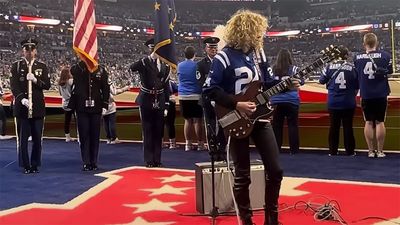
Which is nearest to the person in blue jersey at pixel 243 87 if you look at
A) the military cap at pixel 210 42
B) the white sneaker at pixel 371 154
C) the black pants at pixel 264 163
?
the black pants at pixel 264 163

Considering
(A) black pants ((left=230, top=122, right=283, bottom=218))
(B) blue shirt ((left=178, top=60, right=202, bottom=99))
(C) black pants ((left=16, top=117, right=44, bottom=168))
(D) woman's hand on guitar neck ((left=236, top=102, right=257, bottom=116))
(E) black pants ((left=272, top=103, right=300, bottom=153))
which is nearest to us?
(D) woman's hand on guitar neck ((left=236, top=102, right=257, bottom=116))

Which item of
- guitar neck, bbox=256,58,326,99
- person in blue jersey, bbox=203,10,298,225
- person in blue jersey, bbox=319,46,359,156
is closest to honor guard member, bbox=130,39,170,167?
person in blue jersey, bbox=319,46,359,156

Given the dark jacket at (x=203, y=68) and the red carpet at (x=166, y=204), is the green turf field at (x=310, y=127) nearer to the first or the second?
the dark jacket at (x=203, y=68)

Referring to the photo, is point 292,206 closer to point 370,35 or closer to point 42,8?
point 370,35

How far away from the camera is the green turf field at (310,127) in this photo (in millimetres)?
9625

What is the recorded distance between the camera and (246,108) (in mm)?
3643

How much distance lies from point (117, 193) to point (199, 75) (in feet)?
9.08

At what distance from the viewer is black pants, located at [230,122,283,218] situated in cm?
375

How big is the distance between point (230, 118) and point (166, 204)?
169 cm

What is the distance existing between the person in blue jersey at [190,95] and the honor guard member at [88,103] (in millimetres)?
1759

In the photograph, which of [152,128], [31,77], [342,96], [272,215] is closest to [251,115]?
[272,215]

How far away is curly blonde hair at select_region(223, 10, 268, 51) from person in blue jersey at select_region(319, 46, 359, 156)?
14.1 feet

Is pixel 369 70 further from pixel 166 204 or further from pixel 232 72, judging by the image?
pixel 232 72

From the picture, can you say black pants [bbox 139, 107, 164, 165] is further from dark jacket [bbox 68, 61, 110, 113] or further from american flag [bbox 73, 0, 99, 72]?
american flag [bbox 73, 0, 99, 72]
